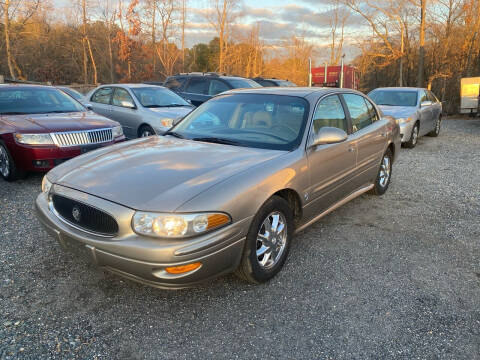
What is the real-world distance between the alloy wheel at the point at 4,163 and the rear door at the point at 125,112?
2.75m

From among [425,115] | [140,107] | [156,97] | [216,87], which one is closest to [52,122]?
[140,107]

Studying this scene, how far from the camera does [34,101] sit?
20.4 ft

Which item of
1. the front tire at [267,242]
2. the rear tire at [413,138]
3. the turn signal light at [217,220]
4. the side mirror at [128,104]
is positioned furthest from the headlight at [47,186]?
the rear tire at [413,138]

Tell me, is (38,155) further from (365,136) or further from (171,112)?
(365,136)

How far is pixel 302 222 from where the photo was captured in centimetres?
339

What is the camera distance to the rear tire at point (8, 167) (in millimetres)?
5352

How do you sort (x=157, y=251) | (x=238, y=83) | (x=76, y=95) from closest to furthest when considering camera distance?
1. (x=157, y=251)
2. (x=238, y=83)
3. (x=76, y=95)

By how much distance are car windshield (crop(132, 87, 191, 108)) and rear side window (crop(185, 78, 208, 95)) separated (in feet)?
6.79

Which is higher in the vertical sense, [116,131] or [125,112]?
[125,112]

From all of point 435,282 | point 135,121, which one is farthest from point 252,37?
point 435,282

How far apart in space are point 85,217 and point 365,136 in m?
3.26

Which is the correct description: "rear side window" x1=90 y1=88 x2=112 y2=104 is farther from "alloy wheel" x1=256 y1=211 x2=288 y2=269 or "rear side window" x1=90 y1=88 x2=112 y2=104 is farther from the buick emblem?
"alloy wheel" x1=256 y1=211 x2=288 y2=269

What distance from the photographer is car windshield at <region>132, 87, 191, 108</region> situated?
26.5 ft

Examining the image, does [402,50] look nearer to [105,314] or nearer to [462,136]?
[462,136]
